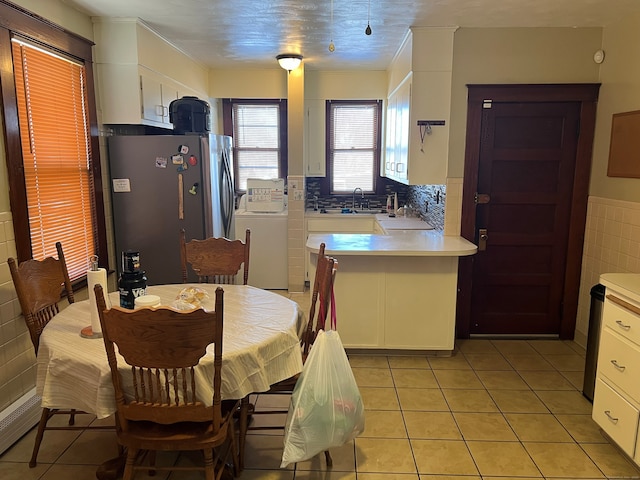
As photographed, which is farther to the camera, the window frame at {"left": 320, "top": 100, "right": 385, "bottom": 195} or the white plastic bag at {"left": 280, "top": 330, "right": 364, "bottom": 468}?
the window frame at {"left": 320, "top": 100, "right": 385, "bottom": 195}

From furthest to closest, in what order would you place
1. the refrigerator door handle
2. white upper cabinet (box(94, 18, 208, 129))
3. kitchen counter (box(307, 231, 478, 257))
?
the refrigerator door handle < white upper cabinet (box(94, 18, 208, 129)) < kitchen counter (box(307, 231, 478, 257))

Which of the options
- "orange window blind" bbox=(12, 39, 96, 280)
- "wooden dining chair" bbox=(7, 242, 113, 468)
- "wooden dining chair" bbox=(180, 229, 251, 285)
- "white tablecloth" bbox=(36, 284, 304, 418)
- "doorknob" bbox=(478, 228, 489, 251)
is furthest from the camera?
"doorknob" bbox=(478, 228, 489, 251)

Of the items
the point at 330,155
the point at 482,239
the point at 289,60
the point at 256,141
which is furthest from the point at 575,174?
the point at 256,141

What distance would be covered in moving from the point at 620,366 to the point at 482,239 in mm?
1552

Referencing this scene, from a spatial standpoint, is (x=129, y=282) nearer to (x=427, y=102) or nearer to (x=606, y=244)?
(x=427, y=102)

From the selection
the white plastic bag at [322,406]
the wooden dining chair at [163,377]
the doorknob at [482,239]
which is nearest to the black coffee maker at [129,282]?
the wooden dining chair at [163,377]

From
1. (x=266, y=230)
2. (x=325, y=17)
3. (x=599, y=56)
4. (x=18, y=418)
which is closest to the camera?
(x=18, y=418)

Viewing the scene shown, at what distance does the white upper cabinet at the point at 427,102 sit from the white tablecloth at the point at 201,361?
1.95 meters

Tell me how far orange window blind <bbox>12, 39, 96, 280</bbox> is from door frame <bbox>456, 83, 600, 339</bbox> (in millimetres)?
2834

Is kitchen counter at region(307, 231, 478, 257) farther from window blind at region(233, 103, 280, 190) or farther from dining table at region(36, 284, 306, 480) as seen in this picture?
window blind at region(233, 103, 280, 190)

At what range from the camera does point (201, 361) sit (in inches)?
68.6

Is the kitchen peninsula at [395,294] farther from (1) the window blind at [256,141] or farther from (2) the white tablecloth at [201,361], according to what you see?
(1) the window blind at [256,141]

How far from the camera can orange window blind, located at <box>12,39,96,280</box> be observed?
270 cm

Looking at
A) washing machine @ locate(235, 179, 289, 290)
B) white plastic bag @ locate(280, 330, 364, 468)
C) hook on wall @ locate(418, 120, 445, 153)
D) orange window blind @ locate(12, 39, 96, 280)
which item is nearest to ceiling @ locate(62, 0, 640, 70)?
orange window blind @ locate(12, 39, 96, 280)
